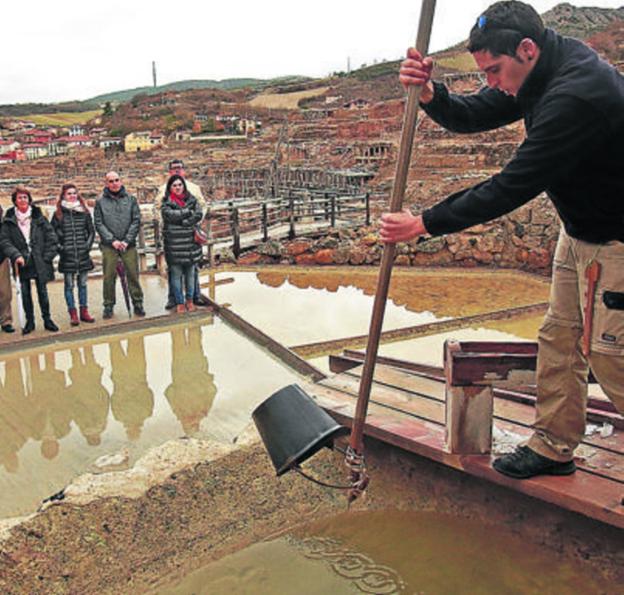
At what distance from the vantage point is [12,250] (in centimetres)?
595

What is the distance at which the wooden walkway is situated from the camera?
2.47 meters

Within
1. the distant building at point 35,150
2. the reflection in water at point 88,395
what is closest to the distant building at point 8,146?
the distant building at point 35,150

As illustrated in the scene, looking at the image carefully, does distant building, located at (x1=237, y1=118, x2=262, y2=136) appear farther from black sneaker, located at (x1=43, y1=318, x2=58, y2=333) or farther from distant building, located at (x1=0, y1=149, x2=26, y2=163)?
black sneaker, located at (x1=43, y1=318, x2=58, y2=333)

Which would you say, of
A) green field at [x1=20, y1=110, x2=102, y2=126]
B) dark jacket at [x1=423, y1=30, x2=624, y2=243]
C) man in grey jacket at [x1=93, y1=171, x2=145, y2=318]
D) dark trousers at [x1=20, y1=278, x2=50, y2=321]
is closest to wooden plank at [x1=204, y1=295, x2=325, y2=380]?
man in grey jacket at [x1=93, y1=171, x2=145, y2=318]

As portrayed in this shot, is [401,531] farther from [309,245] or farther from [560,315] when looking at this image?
[309,245]

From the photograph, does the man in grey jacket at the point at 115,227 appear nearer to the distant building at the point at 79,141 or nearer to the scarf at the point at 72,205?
the scarf at the point at 72,205

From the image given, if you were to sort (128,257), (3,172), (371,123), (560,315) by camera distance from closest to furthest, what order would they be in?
(560,315)
(128,257)
(371,123)
(3,172)

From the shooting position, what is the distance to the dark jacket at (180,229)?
660 cm

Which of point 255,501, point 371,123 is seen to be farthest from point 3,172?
point 255,501

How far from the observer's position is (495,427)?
310cm

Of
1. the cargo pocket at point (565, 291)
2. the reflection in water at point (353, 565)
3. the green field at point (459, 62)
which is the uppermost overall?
the green field at point (459, 62)

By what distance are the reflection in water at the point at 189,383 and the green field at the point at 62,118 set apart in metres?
99.6

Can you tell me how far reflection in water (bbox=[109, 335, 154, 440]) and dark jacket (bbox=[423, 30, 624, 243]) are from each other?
2.88 m

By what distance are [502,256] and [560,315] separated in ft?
24.7
